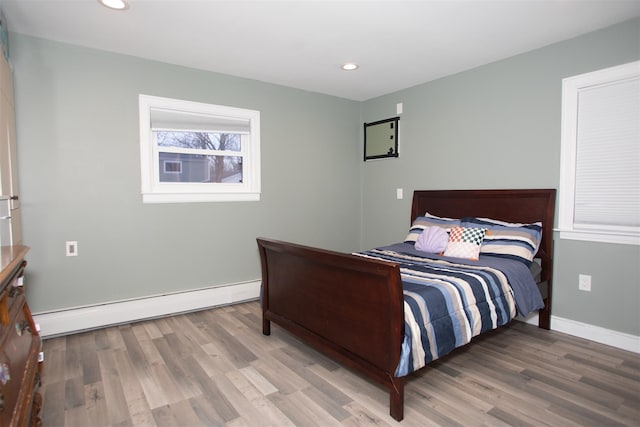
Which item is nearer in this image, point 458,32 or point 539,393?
point 539,393

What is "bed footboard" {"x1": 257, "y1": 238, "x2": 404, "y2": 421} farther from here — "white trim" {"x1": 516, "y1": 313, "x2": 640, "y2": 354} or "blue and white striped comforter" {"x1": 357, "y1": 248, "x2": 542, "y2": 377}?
"white trim" {"x1": 516, "y1": 313, "x2": 640, "y2": 354}

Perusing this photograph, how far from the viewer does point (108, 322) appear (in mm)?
3131

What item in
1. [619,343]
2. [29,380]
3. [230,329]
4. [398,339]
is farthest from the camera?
[230,329]

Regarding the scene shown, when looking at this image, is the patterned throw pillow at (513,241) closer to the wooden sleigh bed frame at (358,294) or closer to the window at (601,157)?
the wooden sleigh bed frame at (358,294)

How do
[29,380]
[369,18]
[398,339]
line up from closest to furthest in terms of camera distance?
1. [29,380]
2. [398,339]
3. [369,18]

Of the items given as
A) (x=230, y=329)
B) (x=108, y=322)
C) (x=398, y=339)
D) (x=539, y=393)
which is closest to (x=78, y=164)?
(x=108, y=322)

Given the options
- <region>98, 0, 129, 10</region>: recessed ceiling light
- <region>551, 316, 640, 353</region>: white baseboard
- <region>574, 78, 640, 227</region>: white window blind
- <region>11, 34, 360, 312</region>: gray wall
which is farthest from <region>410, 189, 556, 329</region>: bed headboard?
<region>98, 0, 129, 10</region>: recessed ceiling light

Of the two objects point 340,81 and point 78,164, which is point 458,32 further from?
point 78,164

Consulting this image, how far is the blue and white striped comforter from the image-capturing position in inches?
74.2

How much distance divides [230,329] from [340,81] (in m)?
2.76

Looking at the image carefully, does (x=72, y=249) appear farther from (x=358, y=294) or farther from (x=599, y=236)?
(x=599, y=236)

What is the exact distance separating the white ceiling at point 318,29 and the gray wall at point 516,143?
0.18m

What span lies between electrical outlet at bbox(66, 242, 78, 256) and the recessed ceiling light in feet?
6.08

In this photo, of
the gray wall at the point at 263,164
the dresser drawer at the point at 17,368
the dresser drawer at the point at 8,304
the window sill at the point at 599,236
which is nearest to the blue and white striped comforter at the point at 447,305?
the window sill at the point at 599,236
